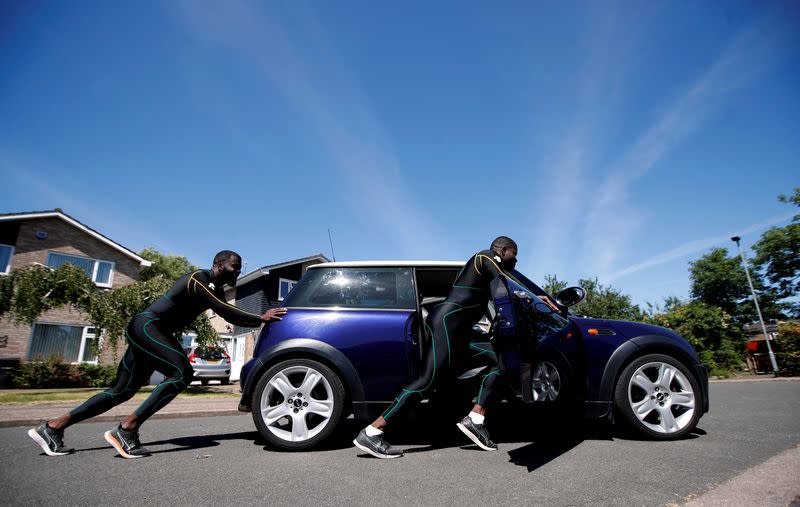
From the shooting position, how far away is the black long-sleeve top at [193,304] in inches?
140

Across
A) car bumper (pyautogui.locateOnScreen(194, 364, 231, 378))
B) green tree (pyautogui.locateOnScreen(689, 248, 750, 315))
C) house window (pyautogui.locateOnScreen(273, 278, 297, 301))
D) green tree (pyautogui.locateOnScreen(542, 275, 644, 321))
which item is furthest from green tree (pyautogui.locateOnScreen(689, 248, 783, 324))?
car bumper (pyautogui.locateOnScreen(194, 364, 231, 378))

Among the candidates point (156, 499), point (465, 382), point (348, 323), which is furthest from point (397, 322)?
point (156, 499)

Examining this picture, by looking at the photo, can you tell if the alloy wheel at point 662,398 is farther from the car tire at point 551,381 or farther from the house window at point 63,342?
the house window at point 63,342

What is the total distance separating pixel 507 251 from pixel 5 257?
24103 millimetres

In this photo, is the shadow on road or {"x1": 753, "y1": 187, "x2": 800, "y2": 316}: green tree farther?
{"x1": 753, "y1": 187, "x2": 800, "y2": 316}: green tree

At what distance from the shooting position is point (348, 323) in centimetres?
354

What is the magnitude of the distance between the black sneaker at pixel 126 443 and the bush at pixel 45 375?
17.5 meters

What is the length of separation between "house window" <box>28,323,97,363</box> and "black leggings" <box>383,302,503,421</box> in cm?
2019

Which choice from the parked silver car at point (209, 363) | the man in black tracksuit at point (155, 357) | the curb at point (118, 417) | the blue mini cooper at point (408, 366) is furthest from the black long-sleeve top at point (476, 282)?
the parked silver car at point (209, 363)

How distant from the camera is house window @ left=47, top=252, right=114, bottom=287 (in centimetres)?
1952

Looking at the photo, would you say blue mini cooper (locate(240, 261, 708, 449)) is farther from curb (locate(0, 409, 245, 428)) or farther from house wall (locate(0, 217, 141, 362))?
house wall (locate(0, 217, 141, 362))

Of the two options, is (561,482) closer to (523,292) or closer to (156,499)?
(523,292)

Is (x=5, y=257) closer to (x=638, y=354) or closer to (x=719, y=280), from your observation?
(x=638, y=354)

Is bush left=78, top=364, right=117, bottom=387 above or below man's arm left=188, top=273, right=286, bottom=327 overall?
below
